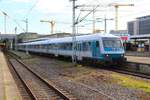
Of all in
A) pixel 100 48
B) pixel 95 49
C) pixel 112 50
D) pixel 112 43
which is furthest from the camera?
pixel 95 49

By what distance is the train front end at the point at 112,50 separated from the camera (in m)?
30.3

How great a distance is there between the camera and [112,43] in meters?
31.6

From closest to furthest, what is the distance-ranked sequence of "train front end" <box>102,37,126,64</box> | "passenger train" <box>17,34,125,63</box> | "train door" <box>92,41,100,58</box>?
1. "train front end" <box>102,37,126,64</box>
2. "passenger train" <box>17,34,125,63</box>
3. "train door" <box>92,41,100,58</box>

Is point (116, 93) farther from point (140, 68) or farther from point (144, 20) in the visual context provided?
point (144, 20)

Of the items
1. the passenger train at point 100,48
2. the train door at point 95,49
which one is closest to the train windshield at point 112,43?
the passenger train at point 100,48

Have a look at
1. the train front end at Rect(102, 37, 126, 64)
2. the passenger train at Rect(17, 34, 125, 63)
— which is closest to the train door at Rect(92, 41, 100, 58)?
the passenger train at Rect(17, 34, 125, 63)

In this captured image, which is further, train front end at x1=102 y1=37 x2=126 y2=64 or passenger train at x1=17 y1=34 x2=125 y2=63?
passenger train at x1=17 y1=34 x2=125 y2=63

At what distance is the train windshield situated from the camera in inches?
1221

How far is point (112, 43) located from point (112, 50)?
0.81 meters

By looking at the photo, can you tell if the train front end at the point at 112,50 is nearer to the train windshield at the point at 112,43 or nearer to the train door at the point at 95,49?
the train windshield at the point at 112,43

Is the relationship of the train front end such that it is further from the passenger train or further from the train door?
the train door

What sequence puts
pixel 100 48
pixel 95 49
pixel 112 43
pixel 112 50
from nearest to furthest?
pixel 100 48, pixel 112 50, pixel 112 43, pixel 95 49

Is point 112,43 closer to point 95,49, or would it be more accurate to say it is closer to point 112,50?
point 112,50

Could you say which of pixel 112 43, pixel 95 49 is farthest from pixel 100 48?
pixel 112 43
